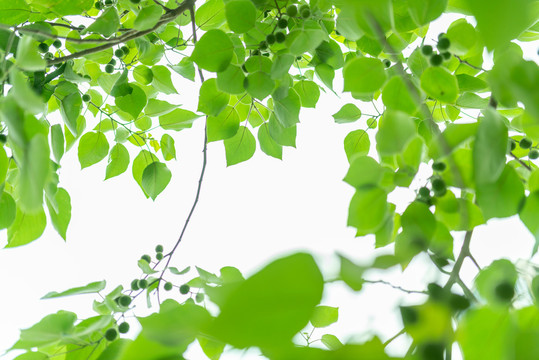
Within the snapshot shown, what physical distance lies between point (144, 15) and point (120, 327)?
23.1 inches

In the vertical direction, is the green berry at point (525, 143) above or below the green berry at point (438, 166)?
below

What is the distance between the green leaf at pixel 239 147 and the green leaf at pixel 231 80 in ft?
0.87

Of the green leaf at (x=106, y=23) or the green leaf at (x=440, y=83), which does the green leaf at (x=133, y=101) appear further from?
the green leaf at (x=440, y=83)

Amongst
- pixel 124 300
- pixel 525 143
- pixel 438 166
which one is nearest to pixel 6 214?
pixel 124 300

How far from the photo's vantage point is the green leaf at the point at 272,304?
0.16 meters

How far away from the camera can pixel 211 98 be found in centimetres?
94

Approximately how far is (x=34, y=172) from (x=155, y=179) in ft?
2.54

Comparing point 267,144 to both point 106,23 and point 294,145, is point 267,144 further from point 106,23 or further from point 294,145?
point 106,23

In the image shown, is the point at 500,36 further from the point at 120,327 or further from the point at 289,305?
the point at 120,327

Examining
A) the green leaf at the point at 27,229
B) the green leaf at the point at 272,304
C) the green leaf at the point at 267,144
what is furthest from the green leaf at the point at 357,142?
the green leaf at the point at 272,304

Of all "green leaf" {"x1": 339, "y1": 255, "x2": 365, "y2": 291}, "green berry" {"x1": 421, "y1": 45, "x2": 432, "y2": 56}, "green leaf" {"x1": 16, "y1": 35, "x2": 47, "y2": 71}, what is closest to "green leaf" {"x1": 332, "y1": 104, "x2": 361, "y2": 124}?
"green berry" {"x1": 421, "y1": 45, "x2": 432, "y2": 56}

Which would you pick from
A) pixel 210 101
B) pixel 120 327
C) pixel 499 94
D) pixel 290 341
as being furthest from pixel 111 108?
pixel 290 341

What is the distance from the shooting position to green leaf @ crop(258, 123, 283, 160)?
3.79 feet

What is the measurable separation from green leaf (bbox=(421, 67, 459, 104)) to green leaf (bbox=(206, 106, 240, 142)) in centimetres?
47
